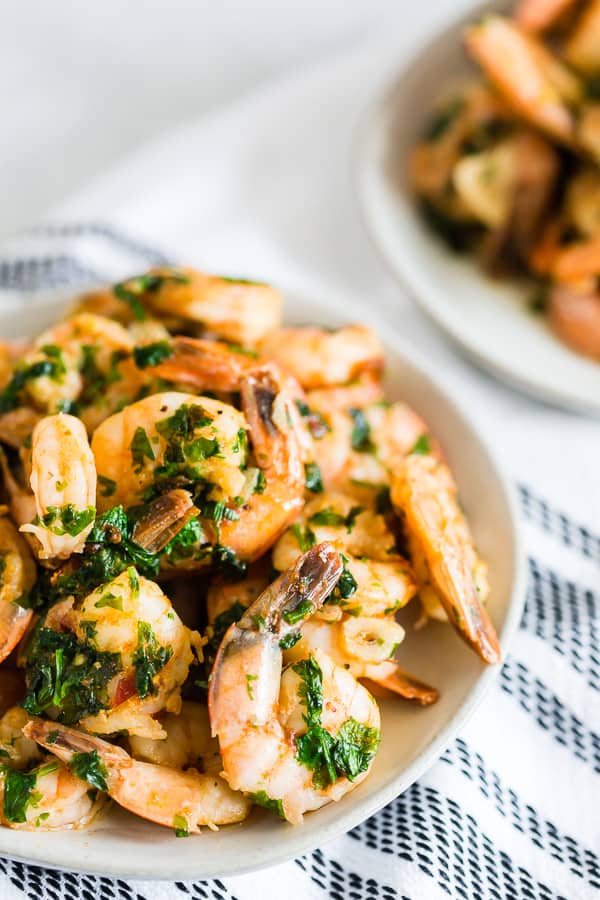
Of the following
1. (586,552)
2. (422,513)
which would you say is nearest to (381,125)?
(586,552)

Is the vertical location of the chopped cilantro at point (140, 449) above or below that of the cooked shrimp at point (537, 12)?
below

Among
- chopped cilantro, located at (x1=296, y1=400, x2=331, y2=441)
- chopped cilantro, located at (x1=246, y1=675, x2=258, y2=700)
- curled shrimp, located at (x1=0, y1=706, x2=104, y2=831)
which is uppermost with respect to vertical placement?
chopped cilantro, located at (x1=296, y1=400, x2=331, y2=441)

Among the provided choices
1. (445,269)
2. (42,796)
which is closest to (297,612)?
(42,796)

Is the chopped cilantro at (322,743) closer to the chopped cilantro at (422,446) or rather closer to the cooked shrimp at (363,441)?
the cooked shrimp at (363,441)

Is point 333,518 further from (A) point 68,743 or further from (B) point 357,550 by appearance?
(A) point 68,743

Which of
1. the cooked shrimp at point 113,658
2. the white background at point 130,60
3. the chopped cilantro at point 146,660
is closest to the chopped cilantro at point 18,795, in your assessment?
the cooked shrimp at point 113,658

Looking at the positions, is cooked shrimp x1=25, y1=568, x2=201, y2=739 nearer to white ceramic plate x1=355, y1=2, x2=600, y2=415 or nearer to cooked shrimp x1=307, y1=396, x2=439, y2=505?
cooked shrimp x1=307, y1=396, x2=439, y2=505

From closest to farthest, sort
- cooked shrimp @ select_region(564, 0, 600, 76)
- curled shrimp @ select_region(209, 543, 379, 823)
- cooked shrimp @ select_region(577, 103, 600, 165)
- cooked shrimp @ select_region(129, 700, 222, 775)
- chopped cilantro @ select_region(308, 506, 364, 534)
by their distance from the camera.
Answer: curled shrimp @ select_region(209, 543, 379, 823)
cooked shrimp @ select_region(129, 700, 222, 775)
chopped cilantro @ select_region(308, 506, 364, 534)
cooked shrimp @ select_region(577, 103, 600, 165)
cooked shrimp @ select_region(564, 0, 600, 76)

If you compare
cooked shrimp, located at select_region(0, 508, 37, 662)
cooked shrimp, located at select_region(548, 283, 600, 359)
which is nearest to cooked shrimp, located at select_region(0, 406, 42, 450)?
cooked shrimp, located at select_region(0, 508, 37, 662)
